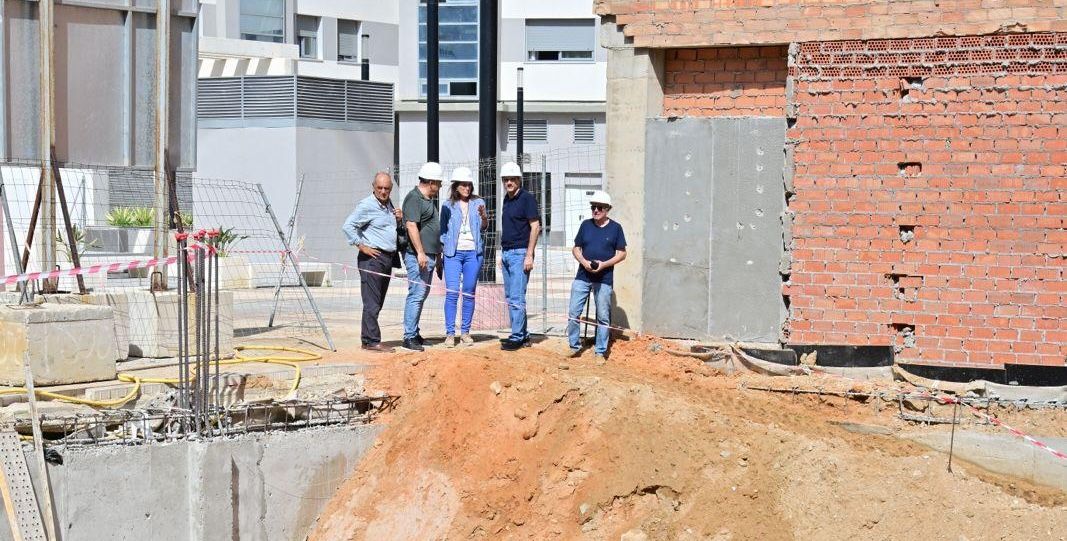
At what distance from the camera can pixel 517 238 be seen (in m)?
11.8

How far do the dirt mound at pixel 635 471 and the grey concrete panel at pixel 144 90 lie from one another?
128 inches

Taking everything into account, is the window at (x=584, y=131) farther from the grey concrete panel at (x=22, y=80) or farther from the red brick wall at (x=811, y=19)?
the grey concrete panel at (x=22, y=80)

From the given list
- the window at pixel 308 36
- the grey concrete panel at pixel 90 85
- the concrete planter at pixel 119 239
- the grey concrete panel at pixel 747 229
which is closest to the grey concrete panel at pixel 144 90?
the grey concrete panel at pixel 90 85

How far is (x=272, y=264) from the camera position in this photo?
20281 millimetres

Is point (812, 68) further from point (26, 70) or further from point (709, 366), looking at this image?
point (26, 70)

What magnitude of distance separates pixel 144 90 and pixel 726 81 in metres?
5.54

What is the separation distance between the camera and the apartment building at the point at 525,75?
3881 cm

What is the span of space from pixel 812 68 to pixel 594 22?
95.4 feet

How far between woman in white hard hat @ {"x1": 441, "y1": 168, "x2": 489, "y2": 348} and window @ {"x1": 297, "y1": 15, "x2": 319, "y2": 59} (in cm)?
2841

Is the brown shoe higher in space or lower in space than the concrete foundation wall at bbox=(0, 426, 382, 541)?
higher

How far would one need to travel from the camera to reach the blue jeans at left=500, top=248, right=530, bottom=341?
11.6 meters

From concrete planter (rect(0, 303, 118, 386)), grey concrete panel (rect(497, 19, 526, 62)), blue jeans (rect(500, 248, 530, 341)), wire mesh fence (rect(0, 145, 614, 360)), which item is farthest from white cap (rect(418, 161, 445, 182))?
grey concrete panel (rect(497, 19, 526, 62))

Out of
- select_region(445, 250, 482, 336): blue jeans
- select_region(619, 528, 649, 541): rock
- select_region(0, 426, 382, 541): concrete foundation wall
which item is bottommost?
select_region(619, 528, 649, 541): rock

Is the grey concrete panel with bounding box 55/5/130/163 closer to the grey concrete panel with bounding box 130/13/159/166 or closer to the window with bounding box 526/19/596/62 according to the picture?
the grey concrete panel with bounding box 130/13/159/166
